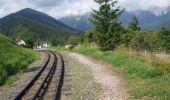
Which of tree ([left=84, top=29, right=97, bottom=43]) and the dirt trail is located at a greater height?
tree ([left=84, top=29, right=97, bottom=43])

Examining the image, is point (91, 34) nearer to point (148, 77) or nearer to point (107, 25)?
point (107, 25)

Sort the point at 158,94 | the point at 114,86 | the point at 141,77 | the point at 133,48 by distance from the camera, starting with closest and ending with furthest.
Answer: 1. the point at 158,94
2. the point at 114,86
3. the point at 141,77
4. the point at 133,48

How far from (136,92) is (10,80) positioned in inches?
343

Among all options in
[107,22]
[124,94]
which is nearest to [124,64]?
[124,94]

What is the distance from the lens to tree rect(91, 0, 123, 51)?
40000mm

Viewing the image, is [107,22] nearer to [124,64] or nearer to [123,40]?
[123,40]

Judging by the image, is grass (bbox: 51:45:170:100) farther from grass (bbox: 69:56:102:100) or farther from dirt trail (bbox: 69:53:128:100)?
grass (bbox: 69:56:102:100)

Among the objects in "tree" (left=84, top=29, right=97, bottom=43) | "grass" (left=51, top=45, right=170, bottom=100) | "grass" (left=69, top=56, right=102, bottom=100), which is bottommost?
"grass" (left=69, top=56, right=102, bottom=100)

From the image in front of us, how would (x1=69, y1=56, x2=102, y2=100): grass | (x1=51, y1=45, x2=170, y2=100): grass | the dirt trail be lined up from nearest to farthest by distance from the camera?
(x1=51, y1=45, x2=170, y2=100): grass, the dirt trail, (x1=69, y1=56, x2=102, y2=100): grass

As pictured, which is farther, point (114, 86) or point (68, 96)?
point (114, 86)

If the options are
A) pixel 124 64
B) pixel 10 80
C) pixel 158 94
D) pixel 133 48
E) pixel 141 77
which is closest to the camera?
pixel 158 94

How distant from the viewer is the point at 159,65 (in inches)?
766

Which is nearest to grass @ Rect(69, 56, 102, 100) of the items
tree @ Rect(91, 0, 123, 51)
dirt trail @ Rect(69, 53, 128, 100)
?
dirt trail @ Rect(69, 53, 128, 100)

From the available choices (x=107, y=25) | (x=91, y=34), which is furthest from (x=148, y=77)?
(x=91, y=34)
